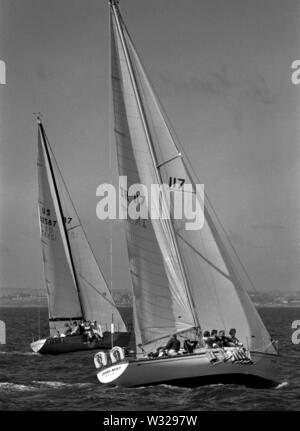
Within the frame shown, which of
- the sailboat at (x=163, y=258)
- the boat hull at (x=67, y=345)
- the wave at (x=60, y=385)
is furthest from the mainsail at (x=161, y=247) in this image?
the boat hull at (x=67, y=345)

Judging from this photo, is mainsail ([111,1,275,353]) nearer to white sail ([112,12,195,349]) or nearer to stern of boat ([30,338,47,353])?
white sail ([112,12,195,349])

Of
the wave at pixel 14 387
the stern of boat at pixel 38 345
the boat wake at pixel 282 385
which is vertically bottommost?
the boat wake at pixel 282 385

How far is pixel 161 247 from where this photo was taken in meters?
29.7

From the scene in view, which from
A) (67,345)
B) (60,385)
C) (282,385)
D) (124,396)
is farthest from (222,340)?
(67,345)

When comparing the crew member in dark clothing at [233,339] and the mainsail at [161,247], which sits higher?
the mainsail at [161,247]

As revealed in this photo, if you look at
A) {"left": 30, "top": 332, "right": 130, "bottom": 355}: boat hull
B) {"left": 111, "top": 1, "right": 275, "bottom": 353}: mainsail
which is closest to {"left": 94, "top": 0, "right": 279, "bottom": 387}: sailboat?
{"left": 111, "top": 1, "right": 275, "bottom": 353}: mainsail

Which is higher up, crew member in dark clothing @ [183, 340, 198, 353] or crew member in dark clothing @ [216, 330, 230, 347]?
crew member in dark clothing @ [216, 330, 230, 347]

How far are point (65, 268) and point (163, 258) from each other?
19.5m

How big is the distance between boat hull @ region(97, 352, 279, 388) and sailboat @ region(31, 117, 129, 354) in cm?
1983

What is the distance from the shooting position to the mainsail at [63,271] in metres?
47.9

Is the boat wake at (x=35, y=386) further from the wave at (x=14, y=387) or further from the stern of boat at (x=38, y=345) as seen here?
the stern of boat at (x=38, y=345)

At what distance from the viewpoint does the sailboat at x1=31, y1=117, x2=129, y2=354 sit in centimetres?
4772

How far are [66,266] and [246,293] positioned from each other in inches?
838
